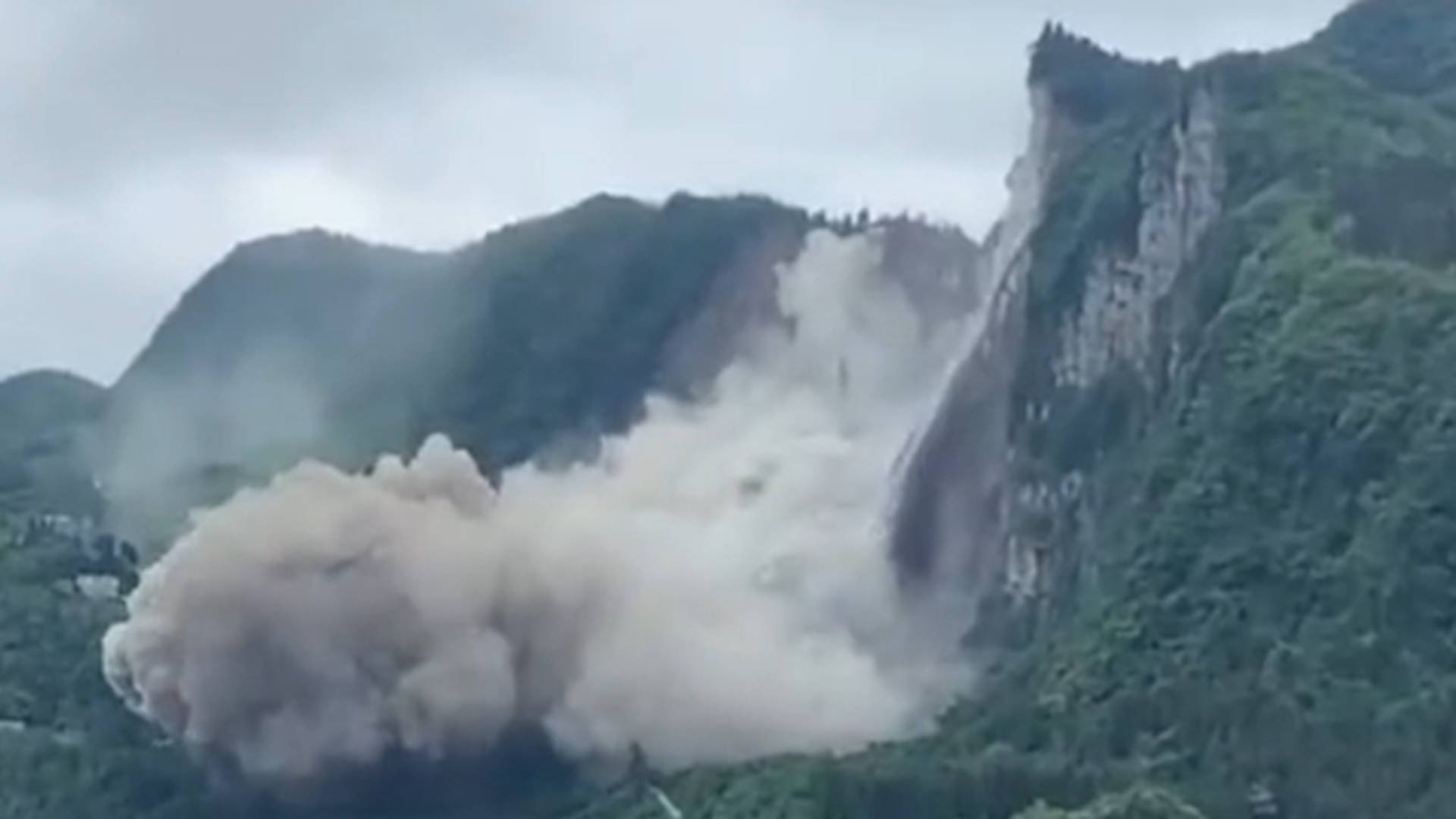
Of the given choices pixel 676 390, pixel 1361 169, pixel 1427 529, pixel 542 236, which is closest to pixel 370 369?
pixel 542 236

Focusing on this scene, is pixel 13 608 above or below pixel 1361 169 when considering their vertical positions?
below

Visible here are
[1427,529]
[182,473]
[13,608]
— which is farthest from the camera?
[182,473]

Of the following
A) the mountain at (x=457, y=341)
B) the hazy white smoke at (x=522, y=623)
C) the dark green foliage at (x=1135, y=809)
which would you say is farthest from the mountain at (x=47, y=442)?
the dark green foliage at (x=1135, y=809)

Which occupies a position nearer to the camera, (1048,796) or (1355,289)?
(1048,796)

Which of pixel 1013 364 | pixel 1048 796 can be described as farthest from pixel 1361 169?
pixel 1048 796

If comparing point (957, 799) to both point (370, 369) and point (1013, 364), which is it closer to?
point (1013, 364)

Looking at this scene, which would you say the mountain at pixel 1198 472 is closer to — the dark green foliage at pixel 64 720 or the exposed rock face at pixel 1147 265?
the exposed rock face at pixel 1147 265

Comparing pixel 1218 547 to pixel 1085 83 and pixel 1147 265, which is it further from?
pixel 1085 83

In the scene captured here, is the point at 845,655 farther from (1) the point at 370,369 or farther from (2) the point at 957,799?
(1) the point at 370,369

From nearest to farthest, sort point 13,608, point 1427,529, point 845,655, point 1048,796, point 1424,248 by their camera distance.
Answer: point 1048,796
point 1427,529
point 845,655
point 1424,248
point 13,608
